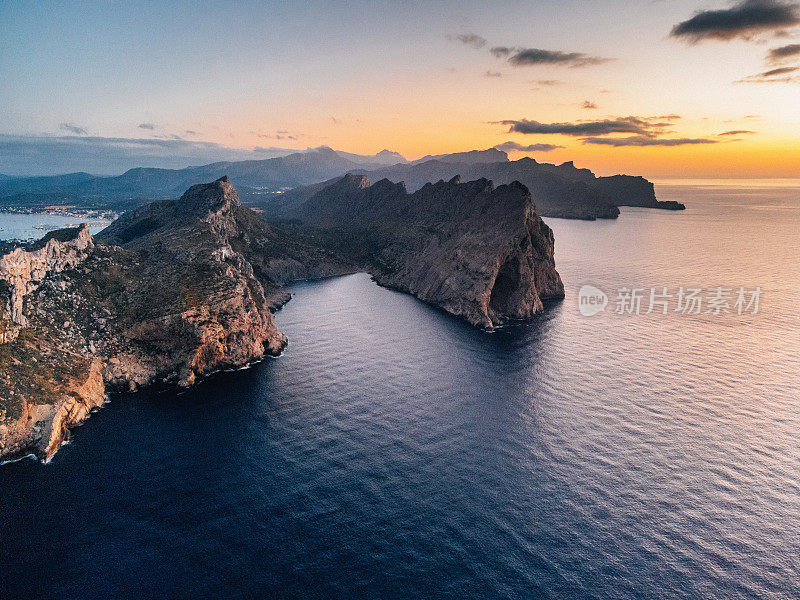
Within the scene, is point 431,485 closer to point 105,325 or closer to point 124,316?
point 105,325

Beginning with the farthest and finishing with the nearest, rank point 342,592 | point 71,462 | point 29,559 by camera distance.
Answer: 1. point 71,462
2. point 29,559
3. point 342,592

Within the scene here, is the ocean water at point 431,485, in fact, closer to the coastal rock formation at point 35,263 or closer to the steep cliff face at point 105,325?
the steep cliff face at point 105,325

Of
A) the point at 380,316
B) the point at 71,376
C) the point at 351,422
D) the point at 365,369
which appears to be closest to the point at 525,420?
the point at 351,422

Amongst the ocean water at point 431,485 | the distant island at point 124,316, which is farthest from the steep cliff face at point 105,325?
the ocean water at point 431,485

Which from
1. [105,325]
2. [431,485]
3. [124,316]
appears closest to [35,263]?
[105,325]

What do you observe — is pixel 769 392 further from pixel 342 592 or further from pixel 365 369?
pixel 342 592

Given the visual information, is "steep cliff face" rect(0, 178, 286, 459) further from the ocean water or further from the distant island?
the ocean water
